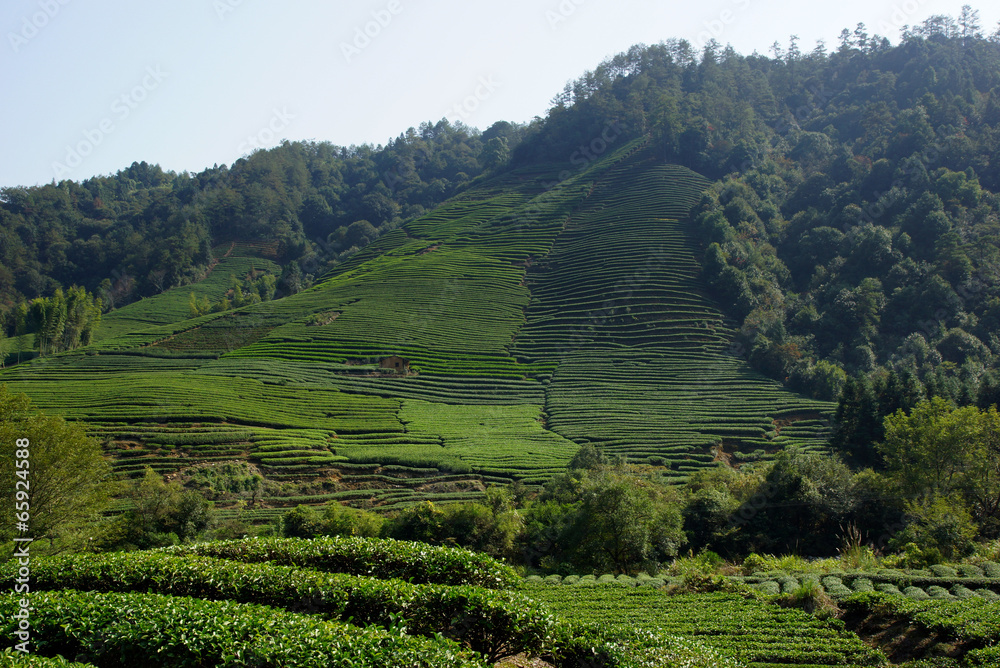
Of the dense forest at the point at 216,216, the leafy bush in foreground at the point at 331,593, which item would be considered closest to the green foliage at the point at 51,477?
the leafy bush in foreground at the point at 331,593

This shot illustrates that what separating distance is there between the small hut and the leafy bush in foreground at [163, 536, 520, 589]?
37.0m

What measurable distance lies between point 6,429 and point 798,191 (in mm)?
85185

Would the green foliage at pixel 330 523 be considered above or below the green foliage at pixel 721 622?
below

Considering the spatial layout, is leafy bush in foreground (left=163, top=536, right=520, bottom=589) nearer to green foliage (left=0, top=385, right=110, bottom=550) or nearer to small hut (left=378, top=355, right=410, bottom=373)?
green foliage (left=0, top=385, right=110, bottom=550)

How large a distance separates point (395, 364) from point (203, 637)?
4288 centimetres

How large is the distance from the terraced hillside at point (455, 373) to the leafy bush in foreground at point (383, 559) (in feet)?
61.5

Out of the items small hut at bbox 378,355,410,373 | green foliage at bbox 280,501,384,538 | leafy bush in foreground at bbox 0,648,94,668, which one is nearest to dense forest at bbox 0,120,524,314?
small hut at bbox 378,355,410,373

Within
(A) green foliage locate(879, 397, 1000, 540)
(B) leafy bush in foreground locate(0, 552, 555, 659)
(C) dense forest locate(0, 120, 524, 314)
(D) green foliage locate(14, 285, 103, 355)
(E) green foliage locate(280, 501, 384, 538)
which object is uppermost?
(C) dense forest locate(0, 120, 524, 314)

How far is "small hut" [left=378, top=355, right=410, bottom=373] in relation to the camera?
169 feet

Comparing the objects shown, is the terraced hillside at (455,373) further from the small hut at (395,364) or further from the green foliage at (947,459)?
the green foliage at (947,459)

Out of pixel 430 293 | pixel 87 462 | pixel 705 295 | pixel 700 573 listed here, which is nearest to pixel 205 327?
pixel 430 293

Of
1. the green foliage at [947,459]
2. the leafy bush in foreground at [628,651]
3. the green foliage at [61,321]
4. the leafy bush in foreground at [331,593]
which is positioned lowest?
the green foliage at [947,459]

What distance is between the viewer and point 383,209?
11700 cm

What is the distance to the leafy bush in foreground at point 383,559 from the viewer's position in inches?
511
